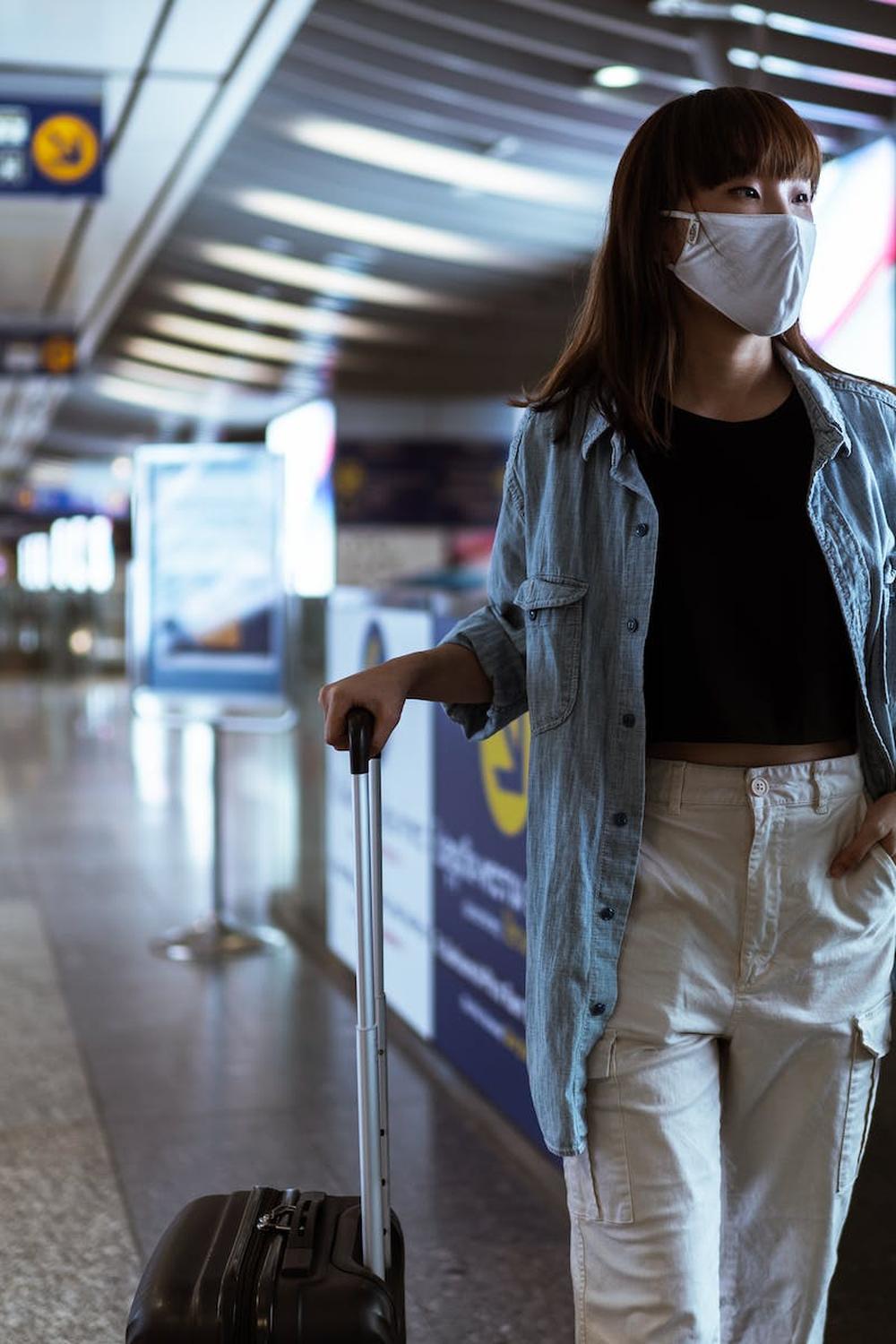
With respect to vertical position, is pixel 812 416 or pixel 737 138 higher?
pixel 737 138

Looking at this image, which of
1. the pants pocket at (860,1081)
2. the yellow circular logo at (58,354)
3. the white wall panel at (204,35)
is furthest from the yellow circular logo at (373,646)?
the yellow circular logo at (58,354)

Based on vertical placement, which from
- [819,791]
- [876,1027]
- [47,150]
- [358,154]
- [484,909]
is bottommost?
[484,909]

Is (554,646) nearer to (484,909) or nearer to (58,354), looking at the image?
(484,909)

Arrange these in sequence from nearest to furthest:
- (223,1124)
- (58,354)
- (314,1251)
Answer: (314,1251), (223,1124), (58,354)

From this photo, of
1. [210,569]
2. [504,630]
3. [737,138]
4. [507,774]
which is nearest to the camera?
[737,138]

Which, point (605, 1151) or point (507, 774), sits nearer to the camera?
point (605, 1151)

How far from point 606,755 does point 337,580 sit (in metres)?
16.9

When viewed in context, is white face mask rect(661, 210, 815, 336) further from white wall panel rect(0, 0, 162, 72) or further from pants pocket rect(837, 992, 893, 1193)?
white wall panel rect(0, 0, 162, 72)

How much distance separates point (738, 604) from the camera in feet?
5.05

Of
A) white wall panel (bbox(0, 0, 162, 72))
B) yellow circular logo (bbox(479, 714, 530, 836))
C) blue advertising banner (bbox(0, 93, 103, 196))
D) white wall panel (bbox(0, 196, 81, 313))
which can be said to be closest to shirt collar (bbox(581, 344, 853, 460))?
yellow circular logo (bbox(479, 714, 530, 836))

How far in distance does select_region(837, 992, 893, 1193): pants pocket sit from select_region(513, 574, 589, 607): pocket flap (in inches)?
21.3

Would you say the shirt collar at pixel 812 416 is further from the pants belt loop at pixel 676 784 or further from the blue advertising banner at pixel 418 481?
the blue advertising banner at pixel 418 481

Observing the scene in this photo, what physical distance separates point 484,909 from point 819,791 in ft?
7.47

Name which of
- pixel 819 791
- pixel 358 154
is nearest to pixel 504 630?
pixel 819 791
